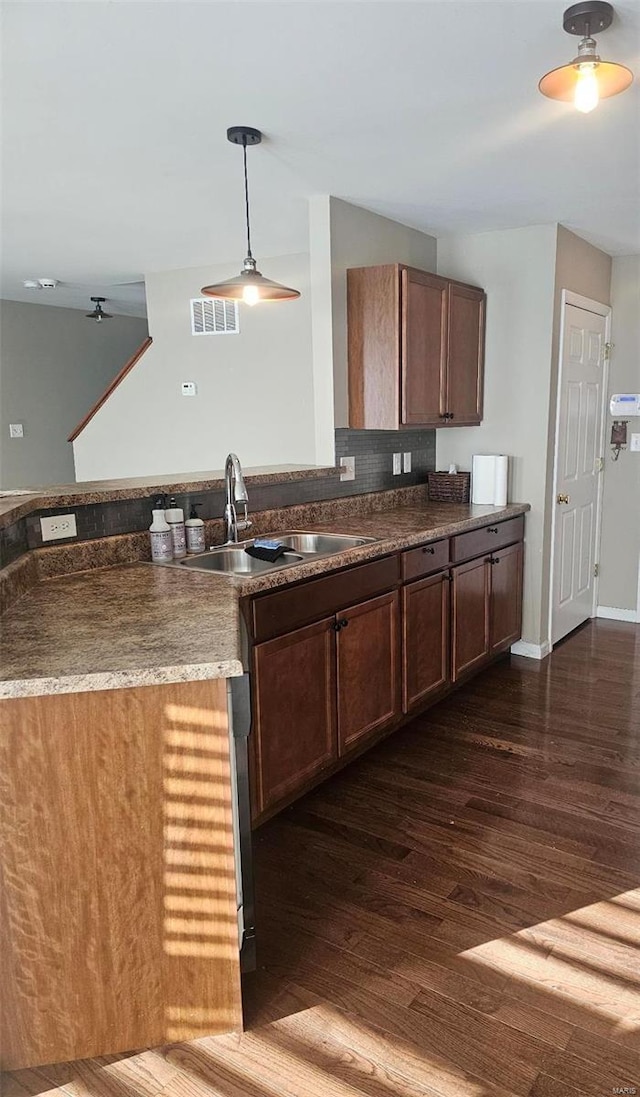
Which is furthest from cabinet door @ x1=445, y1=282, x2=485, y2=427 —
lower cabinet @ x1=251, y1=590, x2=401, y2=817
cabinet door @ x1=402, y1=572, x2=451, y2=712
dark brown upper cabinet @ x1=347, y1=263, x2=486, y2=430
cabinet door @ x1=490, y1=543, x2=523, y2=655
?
lower cabinet @ x1=251, y1=590, x2=401, y2=817

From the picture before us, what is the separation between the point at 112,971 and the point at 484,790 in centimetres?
161

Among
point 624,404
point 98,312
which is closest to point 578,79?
point 624,404

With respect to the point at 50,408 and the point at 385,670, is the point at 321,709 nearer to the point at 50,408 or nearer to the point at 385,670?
the point at 385,670

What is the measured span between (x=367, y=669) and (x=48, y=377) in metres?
5.10

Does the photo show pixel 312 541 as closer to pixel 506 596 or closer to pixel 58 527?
pixel 58 527

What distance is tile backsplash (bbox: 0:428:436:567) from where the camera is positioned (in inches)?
89.9

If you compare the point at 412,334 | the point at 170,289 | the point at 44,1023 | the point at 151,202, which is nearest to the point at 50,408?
the point at 170,289

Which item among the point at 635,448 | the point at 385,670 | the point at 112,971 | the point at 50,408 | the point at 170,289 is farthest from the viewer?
the point at 50,408

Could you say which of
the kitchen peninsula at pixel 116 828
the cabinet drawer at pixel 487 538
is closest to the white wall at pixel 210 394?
the cabinet drawer at pixel 487 538

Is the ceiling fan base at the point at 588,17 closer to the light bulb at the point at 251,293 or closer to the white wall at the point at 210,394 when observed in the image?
the light bulb at the point at 251,293

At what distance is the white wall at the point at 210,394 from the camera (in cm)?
487

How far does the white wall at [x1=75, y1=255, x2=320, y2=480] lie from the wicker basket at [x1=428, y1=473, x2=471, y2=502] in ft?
3.22

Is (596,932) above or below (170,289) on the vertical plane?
below

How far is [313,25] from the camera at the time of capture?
1.90m
